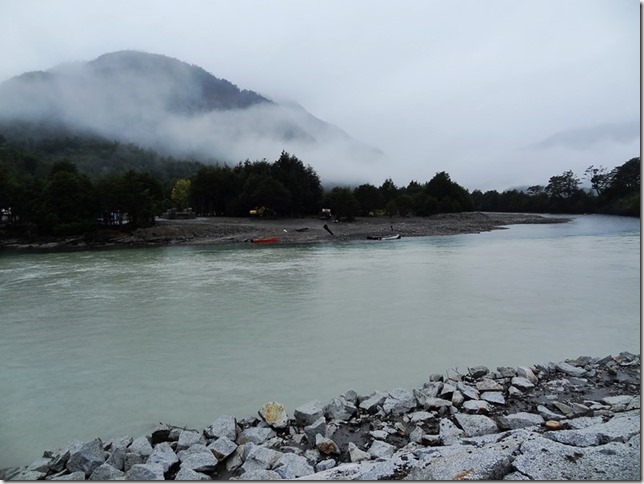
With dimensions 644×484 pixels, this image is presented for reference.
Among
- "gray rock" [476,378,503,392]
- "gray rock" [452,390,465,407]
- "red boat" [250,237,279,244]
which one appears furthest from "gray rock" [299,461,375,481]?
"red boat" [250,237,279,244]

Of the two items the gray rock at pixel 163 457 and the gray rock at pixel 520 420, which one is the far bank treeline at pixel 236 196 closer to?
the gray rock at pixel 520 420

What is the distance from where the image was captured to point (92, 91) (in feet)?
604

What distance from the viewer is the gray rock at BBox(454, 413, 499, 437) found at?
3.62 m

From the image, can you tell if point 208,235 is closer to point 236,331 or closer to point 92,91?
point 236,331

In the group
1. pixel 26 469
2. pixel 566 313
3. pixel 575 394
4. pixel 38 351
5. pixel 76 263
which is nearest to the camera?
pixel 26 469

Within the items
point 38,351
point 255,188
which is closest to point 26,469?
point 38,351

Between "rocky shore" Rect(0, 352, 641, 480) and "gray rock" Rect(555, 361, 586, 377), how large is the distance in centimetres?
2

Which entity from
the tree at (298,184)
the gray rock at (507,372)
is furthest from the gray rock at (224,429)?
the tree at (298,184)

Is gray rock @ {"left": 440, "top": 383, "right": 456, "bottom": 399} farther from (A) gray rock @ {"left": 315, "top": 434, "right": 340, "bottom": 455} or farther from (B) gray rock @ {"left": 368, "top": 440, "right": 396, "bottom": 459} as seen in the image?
(A) gray rock @ {"left": 315, "top": 434, "right": 340, "bottom": 455}

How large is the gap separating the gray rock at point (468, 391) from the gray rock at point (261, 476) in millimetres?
2361

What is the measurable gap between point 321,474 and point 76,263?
76.3 feet

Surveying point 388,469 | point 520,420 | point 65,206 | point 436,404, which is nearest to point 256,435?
point 388,469

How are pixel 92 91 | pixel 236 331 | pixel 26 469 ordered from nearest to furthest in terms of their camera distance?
pixel 26 469 < pixel 236 331 < pixel 92 91

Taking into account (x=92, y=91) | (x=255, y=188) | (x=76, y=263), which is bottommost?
(x=76, y=263)
